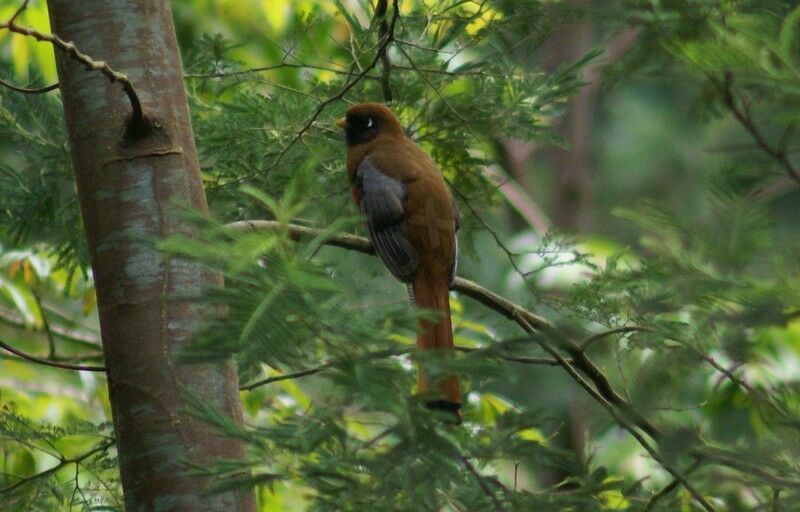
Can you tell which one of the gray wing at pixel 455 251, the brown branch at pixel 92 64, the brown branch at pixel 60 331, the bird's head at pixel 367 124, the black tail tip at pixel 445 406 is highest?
the bird's head at pixel 367 124

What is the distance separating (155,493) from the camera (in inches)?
97.7

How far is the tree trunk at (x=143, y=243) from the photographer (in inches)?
99.0

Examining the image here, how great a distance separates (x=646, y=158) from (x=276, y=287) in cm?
1535

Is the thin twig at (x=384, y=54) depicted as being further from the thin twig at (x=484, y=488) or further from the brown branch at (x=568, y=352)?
the thin twig at (x=484, y=488)

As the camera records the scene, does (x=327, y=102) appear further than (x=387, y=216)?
No

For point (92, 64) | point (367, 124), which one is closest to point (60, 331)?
point (367, 124)

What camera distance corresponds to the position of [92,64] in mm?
2498

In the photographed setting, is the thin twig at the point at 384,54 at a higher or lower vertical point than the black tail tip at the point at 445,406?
higher

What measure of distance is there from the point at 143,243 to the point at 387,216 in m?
1.68

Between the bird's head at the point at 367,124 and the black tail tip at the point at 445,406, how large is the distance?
1.68m

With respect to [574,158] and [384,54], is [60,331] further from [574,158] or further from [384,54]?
[574,158]

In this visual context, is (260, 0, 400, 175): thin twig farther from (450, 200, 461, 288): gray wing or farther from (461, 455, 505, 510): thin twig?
(461, 455, 505, 510): thin twig

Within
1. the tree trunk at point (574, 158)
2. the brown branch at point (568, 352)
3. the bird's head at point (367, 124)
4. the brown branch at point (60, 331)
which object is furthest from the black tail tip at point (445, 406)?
the tree trunk at point (574, 158)

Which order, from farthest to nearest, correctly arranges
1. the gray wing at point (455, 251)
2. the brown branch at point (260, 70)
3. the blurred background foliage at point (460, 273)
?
the gray wing at point (455, 251)
the brown branch at point (260, 70)
the blurred background foliage at point (460, 273)
